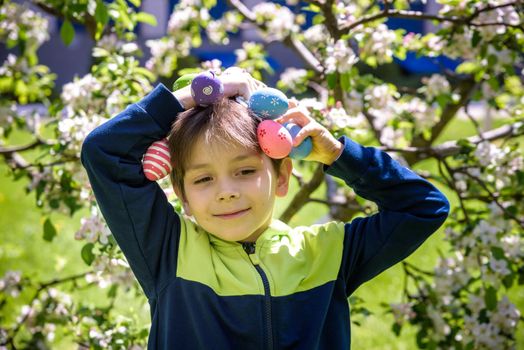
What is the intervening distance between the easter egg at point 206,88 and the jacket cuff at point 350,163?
317 mm

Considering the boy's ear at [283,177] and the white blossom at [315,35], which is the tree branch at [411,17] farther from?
the boy's ear at [283,177]

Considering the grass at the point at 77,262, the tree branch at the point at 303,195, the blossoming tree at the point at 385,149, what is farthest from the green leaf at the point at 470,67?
the grass at the point at 77,262

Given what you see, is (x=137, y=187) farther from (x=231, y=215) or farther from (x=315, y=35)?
(x=315, y=35)

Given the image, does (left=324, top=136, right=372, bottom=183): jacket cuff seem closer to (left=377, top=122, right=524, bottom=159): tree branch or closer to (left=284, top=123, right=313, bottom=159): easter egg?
(left=284, top=123, right=313, bottom=159): easter egg

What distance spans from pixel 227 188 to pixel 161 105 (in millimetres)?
254

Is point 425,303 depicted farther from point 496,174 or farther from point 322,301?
point 322,301

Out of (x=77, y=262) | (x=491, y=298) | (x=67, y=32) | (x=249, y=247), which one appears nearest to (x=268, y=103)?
(x=249, y=247)

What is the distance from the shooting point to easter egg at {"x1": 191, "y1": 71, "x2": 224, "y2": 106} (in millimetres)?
1627

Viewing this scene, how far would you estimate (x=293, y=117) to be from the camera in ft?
5.44

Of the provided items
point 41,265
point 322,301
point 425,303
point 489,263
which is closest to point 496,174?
point 489,263

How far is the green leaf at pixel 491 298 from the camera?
2.53 meters

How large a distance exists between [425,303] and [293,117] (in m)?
1.47

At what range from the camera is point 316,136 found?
165 centimetres

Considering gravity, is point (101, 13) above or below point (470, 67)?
above
